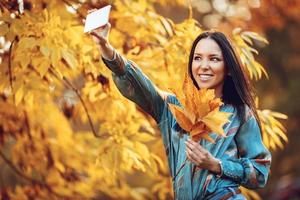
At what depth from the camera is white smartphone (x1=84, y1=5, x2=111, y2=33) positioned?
2.87m

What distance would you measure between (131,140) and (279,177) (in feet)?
24.4

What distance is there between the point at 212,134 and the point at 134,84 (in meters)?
0.36

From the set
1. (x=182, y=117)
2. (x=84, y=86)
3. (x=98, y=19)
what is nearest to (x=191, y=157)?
(x=182, y=117)

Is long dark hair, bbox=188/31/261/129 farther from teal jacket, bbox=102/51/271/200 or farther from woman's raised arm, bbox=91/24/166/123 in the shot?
woman's raised arm, bbox=91/24/166/123

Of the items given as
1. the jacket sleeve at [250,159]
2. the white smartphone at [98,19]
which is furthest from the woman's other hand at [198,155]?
the white smartphone at [98,19]

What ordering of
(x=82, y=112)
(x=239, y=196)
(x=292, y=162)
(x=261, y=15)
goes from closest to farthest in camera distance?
1. (x=239, y=196)
2. (x=82, y=112)
3. (x=261, y=15)
4. (x=292, y=162)

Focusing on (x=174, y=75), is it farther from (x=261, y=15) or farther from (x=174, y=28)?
(x=261, y=15)

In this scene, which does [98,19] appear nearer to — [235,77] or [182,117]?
[182,117]

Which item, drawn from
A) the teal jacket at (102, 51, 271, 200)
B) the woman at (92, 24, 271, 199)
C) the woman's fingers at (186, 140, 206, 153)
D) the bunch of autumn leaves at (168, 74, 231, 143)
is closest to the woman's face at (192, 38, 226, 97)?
the woman at (92, 24, 271, 199)

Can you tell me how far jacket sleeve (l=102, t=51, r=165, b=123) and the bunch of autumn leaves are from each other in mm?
282

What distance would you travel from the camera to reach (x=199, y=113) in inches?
111

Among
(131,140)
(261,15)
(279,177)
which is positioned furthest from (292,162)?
(131,140)

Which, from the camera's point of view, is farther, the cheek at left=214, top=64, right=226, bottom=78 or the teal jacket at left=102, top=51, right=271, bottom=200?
the cheek at left=214, top=64, right=226, bottom=78

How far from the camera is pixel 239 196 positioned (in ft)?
9.90
